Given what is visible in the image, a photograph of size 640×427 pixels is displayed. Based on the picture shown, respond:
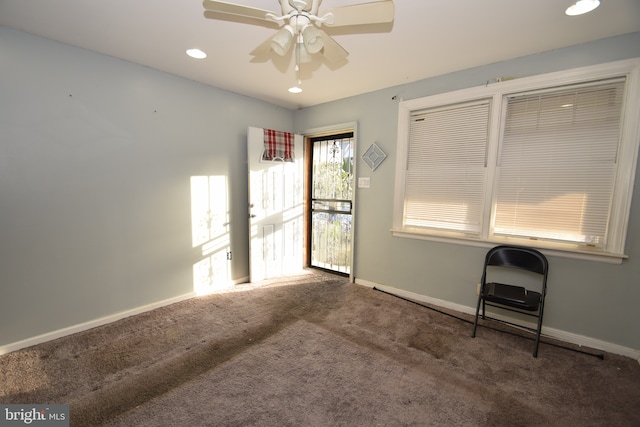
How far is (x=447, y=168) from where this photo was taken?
2.76 meters

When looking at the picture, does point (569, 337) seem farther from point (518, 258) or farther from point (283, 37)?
point (283, 37)

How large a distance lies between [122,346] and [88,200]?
1261 millimetres

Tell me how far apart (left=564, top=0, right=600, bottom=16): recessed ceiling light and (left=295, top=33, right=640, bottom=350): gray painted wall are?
56 cm

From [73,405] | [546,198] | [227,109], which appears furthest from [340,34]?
[73,405]

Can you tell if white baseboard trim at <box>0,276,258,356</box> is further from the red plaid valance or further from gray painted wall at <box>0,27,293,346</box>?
the red plaid valance

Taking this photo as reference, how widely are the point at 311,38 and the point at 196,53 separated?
4.69 feet

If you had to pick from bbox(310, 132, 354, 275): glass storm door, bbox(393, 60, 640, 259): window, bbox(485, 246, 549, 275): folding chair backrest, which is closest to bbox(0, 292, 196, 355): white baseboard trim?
bbox(310, 132, 354, 275): glass storm door

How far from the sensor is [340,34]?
196cm

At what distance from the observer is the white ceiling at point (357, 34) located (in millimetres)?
1668

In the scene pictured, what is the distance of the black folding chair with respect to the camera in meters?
2.08

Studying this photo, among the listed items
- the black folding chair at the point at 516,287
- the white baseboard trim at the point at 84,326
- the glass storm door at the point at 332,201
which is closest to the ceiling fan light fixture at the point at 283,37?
the glass storm door at the point at 332,201

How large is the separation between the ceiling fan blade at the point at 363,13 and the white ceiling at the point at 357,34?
1.15 ft

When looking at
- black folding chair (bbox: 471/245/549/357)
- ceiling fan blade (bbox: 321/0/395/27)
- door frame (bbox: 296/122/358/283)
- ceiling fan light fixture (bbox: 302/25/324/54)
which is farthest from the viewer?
door frame (bbox: 296/122/358/283)

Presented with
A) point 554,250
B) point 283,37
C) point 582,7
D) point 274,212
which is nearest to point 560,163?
point 554,250
